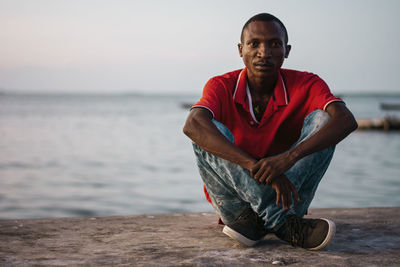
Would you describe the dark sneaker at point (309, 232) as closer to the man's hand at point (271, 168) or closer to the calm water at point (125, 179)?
the man's hand at point (271, 168)

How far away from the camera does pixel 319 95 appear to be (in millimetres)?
2695

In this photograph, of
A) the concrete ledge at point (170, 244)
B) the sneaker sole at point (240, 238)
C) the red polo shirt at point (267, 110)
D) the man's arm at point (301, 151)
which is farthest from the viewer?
the red polo shirt at point (267, 110)

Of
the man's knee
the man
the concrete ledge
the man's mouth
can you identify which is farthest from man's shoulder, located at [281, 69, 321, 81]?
the concrete ledge

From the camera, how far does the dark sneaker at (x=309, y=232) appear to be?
2.34m

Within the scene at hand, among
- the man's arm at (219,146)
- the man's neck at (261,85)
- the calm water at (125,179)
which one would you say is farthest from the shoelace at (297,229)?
the calm water at (125,179)

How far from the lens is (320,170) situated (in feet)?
8.34

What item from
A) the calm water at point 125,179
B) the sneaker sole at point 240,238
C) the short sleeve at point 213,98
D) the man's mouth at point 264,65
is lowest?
the calm water at point 125,179

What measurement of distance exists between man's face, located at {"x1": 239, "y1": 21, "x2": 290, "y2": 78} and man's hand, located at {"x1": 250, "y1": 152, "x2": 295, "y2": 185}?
65 centimetres

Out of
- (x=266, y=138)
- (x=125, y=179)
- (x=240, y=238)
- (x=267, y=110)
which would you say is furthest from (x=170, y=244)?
(x=125, y=179)

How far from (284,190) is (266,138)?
47 cm

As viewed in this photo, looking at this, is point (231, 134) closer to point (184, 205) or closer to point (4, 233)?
point (4, 233)

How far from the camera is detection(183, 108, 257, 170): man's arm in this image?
2420 mm

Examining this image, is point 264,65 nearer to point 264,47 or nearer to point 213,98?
point 264,47

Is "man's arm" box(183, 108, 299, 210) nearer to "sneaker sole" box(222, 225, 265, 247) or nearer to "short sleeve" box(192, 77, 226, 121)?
"short sleeve" box(192, 77, 226, 121)
